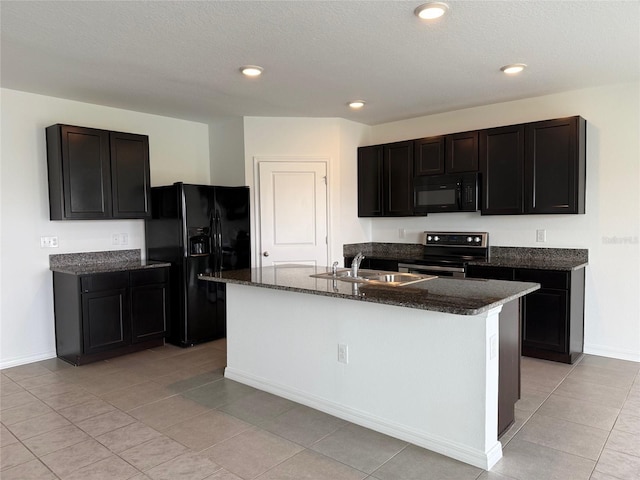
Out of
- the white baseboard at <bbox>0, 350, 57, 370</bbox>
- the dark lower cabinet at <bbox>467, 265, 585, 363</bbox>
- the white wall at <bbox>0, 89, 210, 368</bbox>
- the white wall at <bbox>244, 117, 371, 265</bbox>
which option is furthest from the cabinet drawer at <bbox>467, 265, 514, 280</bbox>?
the white baseboard at <bbox>0, 350, 57, 370</bbox>

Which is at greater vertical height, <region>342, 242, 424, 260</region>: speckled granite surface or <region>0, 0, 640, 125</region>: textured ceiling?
<region>0, 0, 640, 125</region>: textured ceiling

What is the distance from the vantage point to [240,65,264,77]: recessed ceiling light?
338 centimetres

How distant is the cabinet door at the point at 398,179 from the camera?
199 inches

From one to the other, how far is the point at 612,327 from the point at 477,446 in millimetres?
2547

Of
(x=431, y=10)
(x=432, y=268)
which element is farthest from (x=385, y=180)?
(x=431, y=10)

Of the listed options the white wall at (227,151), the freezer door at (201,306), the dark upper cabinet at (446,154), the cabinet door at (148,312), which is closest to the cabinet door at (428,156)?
the dark upper cabinet at (446,154)

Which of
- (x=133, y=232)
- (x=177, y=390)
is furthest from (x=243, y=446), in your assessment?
(x=133, y=232)

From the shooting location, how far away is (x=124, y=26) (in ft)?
8.68

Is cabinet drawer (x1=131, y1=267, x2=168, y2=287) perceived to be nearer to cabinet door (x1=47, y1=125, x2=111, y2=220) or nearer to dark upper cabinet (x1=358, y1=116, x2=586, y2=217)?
cabinet door (x1=47, y1=125, x2=111, y2=220)

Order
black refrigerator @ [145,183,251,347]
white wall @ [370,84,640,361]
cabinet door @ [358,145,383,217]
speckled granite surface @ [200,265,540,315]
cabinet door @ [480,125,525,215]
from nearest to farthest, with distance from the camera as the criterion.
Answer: speckled granite surface @ [200,265,540,315]
white wall @ [370,84,640,361]
cabinet door @ [480,125,525,215]
black refrigerator @ [145,183,251,347]
cabinet door @ [358,145,383,217]

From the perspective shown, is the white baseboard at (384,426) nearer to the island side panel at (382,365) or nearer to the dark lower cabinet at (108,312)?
the island side panel at (382,365)

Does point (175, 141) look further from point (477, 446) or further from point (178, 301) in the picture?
point (477, 446)

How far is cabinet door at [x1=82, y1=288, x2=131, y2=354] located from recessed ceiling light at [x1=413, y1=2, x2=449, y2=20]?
3405 millimetres

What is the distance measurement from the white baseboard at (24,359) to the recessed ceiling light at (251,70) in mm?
3146
